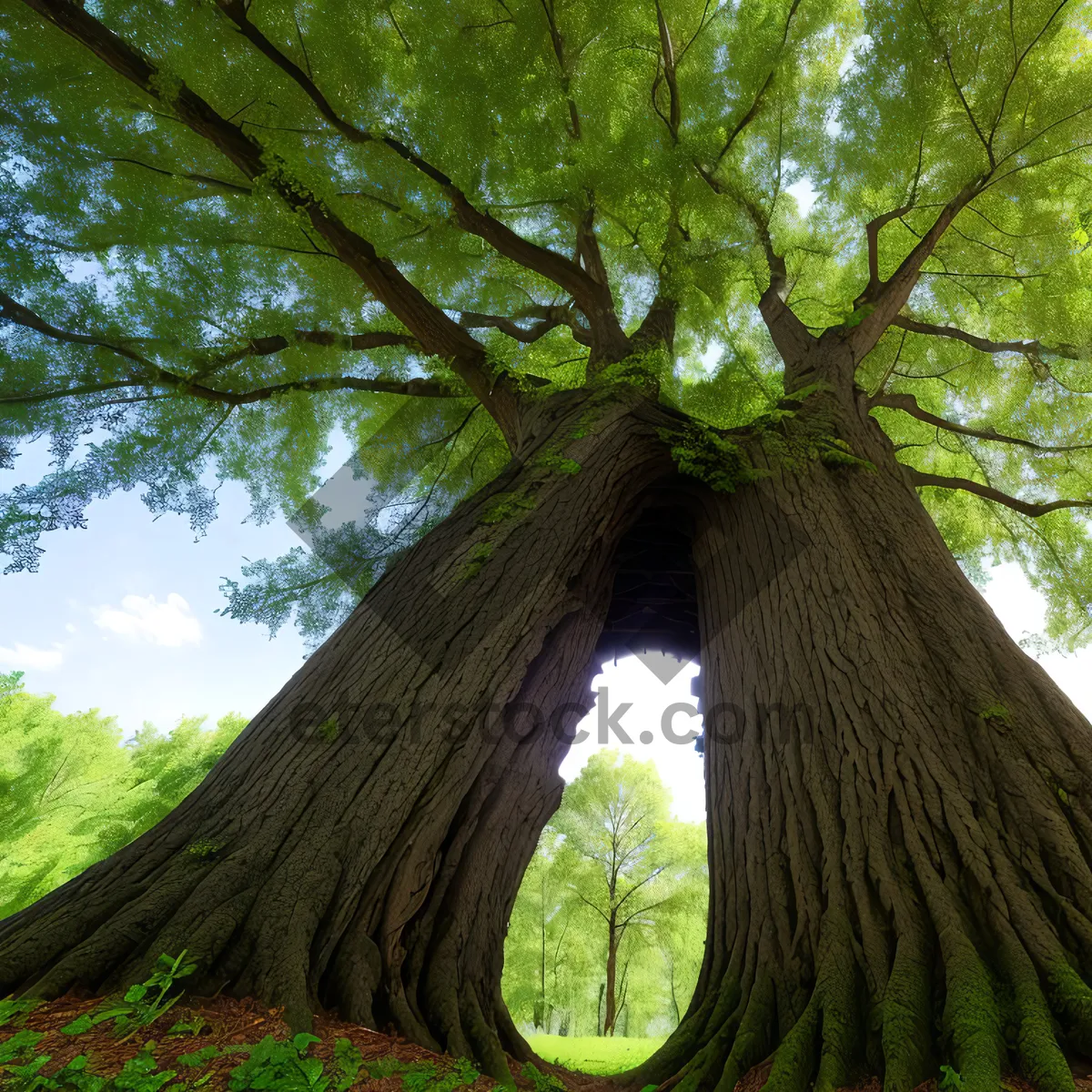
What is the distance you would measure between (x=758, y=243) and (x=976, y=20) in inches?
119

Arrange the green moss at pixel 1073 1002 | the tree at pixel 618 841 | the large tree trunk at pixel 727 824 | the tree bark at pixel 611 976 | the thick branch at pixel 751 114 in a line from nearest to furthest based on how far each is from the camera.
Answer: the green moss at pixel 1073 1002 < the large tree trunk at pixel 727 824 < the thick branch at pixel 751 114 < the tree bark at pixel 611 976 < the tree at pixel 618 841

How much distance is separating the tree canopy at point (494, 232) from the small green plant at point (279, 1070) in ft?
17.1

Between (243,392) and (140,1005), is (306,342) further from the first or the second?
(140,1005)

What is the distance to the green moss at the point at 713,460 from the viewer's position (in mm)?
5004

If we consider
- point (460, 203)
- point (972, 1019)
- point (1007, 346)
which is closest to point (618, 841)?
point (1007, 346)

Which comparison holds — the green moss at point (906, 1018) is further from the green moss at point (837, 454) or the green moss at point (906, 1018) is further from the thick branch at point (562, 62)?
the thick branch at point (562, 62)

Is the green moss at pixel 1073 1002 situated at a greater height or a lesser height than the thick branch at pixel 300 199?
lesser

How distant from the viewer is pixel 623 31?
300 inches

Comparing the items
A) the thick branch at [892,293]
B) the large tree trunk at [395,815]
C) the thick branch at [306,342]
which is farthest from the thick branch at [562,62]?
the large tree trunk at [395,815]

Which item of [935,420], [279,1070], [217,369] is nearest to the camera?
[279,1070]

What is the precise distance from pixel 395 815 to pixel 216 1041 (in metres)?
1.04

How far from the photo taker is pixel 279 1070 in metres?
1.55

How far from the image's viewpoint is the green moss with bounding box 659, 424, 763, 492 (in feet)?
16.4

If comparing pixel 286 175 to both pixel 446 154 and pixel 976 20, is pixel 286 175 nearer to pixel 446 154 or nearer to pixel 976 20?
pixel 446 154
